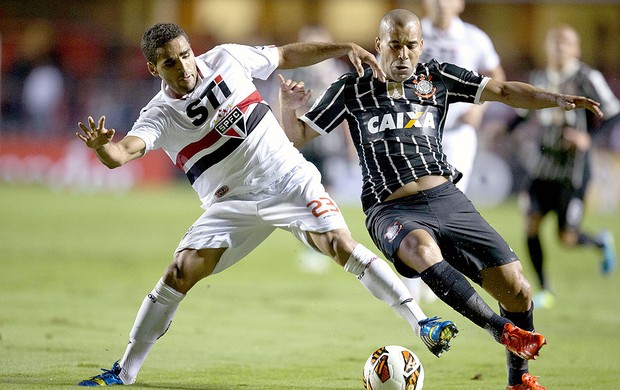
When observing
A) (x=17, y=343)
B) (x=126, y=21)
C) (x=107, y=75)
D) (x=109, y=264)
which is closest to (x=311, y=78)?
(x=109, y=264)

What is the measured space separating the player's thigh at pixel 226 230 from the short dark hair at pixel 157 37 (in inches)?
40.4

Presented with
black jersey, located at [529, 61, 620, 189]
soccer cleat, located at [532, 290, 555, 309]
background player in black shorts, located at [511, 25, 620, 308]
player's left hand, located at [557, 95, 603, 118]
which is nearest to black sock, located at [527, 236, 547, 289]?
background player in black shorts, located at [511, 25, 620, 308]

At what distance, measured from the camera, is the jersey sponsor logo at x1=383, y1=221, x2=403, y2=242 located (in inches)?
243

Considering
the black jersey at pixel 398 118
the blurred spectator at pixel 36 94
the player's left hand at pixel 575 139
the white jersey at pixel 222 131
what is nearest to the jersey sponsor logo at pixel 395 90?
the black jersey at pixel 398 118

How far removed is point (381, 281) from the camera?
623cm

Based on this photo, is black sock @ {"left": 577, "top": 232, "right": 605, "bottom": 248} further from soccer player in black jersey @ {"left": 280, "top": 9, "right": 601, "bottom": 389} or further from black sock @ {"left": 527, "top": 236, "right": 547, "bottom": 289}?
soccer player in black jersey @ {"left": 280, "top": 9, "right": 601, "bottom": 389}

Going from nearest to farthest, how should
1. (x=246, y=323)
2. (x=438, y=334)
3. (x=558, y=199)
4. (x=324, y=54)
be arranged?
(x=438, y=334) → (x=324, y=54) → (x=246, y=323) → (x=558, y=199)

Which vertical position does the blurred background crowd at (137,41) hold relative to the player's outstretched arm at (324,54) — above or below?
below

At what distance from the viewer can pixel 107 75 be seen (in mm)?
25781

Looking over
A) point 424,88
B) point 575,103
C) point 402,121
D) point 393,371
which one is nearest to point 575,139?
point 575,103

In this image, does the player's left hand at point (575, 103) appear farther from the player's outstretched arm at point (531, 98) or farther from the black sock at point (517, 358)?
the black sock at point (517, 358)

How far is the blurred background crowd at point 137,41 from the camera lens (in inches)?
974

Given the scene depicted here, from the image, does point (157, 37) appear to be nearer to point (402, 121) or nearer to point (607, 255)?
point (402, 121)

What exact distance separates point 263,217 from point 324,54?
114 cm
